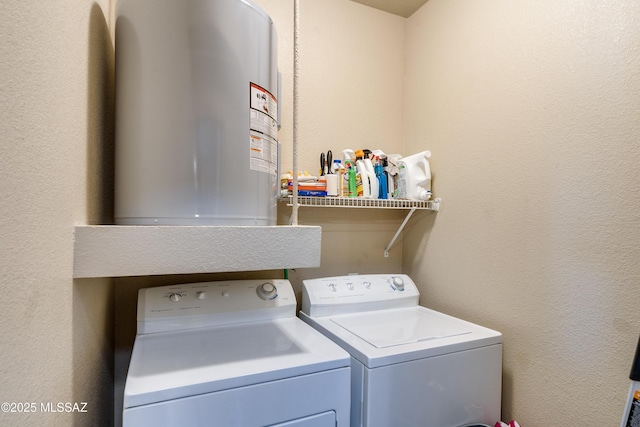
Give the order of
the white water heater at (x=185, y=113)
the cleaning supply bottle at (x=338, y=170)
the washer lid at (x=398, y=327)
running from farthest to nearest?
the cleaning supply bottle at (x=338, y=170), the washer lid at (x=398, y=327), the white water heater at (x=185, y=113)

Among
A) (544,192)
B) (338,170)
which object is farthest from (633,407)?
(338,170)

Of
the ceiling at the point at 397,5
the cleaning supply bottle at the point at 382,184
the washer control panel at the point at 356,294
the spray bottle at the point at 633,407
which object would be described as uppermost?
the ceiling at the point at 397,5

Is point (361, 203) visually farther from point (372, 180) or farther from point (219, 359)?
point (219, 359)

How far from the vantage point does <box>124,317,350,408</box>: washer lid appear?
0.93m

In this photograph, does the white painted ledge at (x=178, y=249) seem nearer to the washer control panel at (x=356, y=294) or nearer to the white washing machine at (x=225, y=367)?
the white washing machine at (x=225, y=367)

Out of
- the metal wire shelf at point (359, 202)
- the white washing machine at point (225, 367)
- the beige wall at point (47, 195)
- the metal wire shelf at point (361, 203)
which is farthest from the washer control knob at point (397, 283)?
the beige wall at point (47, 195)

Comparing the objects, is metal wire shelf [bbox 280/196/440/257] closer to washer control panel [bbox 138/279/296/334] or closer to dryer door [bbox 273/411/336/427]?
washer control panel [bbox 138/279/296/334]

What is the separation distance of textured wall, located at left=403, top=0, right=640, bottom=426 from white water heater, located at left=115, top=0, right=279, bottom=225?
121 centimetres

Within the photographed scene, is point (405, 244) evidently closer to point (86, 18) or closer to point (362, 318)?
point (362, 318)

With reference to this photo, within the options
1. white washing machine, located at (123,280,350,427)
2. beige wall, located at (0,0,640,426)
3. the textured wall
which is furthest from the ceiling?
white washing machine, located at (123,280,350,427)

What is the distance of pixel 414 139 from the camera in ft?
7.10

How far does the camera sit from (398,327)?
1.55 meters

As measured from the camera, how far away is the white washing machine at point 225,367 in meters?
0.92

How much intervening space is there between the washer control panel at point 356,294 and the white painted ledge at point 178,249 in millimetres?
729
